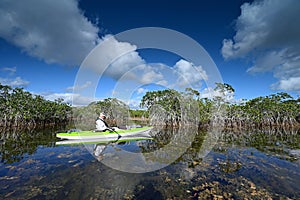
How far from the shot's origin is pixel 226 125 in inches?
1129

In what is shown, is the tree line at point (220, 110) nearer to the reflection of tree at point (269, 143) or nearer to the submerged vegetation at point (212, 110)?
the submerged vegetation at point (212, 110)

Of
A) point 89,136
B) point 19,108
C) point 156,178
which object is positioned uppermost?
point 19,108

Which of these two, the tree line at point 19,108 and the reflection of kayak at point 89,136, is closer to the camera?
the reflection of kayak at point 89,136

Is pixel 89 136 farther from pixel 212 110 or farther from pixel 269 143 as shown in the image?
pixel 212 110

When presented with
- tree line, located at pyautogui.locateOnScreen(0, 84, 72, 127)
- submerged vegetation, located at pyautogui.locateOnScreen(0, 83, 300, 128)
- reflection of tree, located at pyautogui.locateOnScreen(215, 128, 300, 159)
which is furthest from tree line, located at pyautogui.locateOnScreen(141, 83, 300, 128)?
tree line, located at pyautogui.locateOnScreen(0, 84, 72, 127)

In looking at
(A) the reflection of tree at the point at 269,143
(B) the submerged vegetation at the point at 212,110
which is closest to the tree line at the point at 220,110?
(B) the submerged vegetation at the point at 212,110

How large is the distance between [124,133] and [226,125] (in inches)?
892

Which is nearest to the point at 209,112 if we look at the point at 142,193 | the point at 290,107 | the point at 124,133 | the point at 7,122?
the point at 290,107

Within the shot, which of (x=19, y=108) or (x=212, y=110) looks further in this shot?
(x=212, y=110)

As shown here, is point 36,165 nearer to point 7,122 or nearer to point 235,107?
point 7,122

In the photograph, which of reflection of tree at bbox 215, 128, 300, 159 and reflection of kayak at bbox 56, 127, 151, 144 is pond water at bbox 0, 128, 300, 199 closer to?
reflection of tree at bbox 215, 128, 300, 159

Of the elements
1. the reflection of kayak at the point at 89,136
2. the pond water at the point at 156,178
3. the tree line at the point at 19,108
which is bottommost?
the pond water at the point at 156,178

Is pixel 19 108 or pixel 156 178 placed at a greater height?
pixel 19 108

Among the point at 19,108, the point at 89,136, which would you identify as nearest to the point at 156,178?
the point at 89,136
